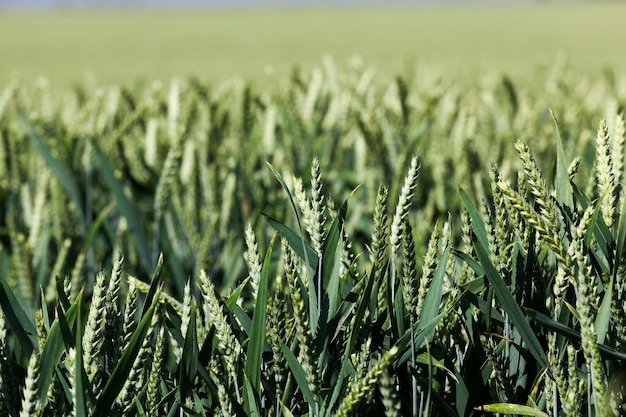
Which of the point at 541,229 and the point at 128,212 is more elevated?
the point at 541,229

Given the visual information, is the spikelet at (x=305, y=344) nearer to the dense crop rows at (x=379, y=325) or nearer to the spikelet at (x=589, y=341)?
the dense crop rows at (x=379, y=325)

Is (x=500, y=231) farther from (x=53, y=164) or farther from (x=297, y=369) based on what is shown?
(x=53, y=164)

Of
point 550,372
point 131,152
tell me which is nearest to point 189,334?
point 550,372

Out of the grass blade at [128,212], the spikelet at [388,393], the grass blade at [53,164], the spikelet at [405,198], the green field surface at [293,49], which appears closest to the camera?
the spikelet at [388,393]

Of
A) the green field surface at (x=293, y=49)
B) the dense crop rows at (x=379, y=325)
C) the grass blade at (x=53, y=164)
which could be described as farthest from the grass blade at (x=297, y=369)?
the green field surface at (x=293, y=49)

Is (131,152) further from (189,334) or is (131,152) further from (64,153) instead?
(189,334)

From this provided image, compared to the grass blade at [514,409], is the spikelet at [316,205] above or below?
above

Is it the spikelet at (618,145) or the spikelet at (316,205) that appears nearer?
the spikelet at (316,205)

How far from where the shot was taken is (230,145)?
199 cm

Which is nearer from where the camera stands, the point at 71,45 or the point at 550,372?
the point at 550,372

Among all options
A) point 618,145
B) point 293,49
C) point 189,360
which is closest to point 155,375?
point 189,360

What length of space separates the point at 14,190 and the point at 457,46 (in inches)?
344

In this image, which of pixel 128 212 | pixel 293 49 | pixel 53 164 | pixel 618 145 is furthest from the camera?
pixel 293 49

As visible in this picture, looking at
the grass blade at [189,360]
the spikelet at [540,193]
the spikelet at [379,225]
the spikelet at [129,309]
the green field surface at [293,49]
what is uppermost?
the spikelet at [540,193]
